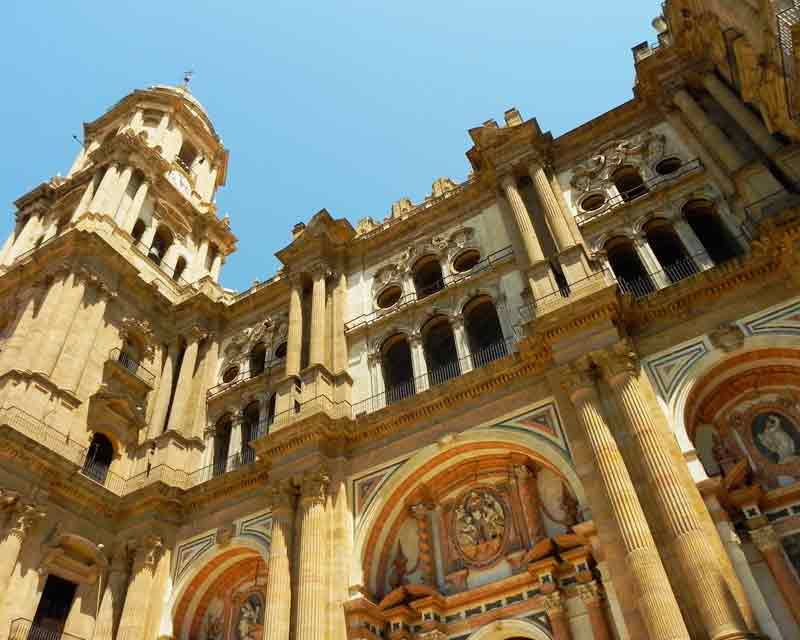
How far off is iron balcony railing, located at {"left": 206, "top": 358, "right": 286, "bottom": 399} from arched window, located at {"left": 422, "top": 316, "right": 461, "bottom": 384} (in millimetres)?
5541

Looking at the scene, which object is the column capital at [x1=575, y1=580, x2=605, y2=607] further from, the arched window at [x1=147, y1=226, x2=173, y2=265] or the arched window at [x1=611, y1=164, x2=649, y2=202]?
the arched window at [x1=147, y1=226, x2=173, y2=265]

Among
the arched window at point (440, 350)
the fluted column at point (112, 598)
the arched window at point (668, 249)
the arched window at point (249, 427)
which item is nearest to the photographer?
the arched window at point (668, 249)

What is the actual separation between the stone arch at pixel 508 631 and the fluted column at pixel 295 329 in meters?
9.46

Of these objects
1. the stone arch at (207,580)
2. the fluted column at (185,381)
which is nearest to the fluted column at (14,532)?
the stone arch at (207,580)

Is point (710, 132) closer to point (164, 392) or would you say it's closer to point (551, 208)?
point (551, 208)

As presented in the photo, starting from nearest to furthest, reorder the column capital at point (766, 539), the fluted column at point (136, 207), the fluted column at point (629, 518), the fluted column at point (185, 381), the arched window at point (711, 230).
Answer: the fluted column at point (629, 518) → the column capital at point (766, 539) → the arched window at point (711, 230) → the fluted column at point (185, 381) → the fluted column at point (136, 207)

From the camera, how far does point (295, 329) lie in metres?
22.4

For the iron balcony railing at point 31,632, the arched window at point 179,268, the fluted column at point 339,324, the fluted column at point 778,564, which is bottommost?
the fluted column at point 778,564

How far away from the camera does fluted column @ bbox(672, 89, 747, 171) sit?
17688 millimetres

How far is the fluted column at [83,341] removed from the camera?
21.4 metres

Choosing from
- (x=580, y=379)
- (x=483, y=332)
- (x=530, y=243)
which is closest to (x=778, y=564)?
(x=580, y=379)

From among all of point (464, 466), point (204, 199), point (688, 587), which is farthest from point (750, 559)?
point (204, 199)

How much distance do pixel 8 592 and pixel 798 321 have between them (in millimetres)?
19734

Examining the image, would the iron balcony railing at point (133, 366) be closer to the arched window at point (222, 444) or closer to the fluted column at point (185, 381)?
the fluted column at point (185, 381)
